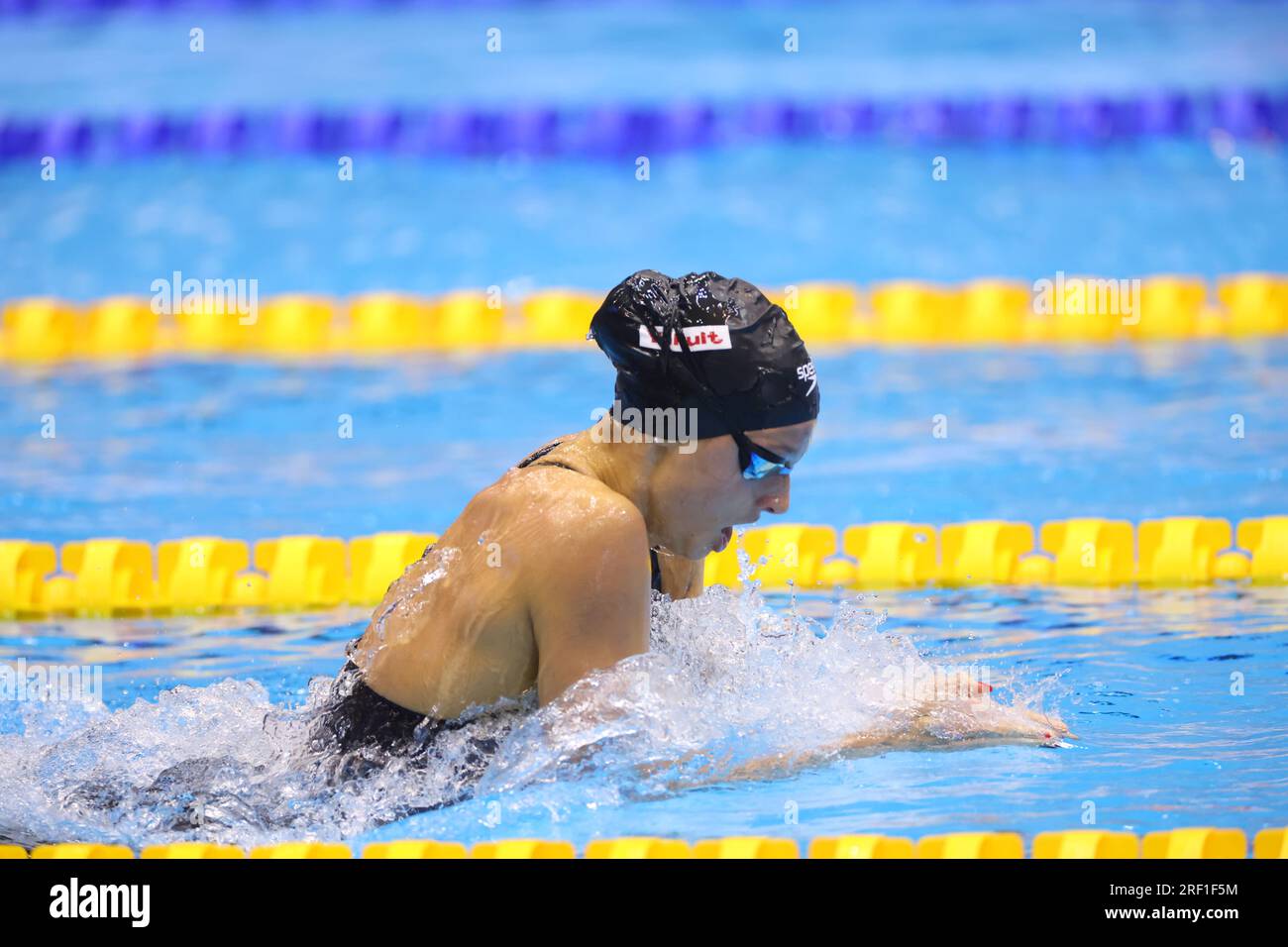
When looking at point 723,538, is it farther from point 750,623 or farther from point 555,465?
point 750,623

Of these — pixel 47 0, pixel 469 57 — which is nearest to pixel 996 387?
pixel 469 57

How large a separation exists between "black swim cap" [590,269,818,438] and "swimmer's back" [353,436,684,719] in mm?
198

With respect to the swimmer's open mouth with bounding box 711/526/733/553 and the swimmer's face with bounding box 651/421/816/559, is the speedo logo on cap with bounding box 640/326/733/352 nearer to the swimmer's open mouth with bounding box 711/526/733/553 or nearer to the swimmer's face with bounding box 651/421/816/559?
the swimmer's face with bounding box 651/421/816/559

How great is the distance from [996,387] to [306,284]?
13.0 feet

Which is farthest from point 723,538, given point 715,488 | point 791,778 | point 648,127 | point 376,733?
point 648,127

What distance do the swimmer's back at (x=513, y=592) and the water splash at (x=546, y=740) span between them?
8 centimetres

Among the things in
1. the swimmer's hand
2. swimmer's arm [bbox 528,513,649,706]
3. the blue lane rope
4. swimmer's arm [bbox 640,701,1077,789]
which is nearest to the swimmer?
swimmer's arm [bbox 528,513,649,706]

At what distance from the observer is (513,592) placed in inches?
109

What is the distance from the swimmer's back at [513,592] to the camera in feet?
8.99

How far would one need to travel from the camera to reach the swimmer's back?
274 cm

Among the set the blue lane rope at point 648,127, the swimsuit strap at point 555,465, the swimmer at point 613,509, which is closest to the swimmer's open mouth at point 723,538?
the swimmer at point 613,509

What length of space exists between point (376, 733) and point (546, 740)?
0.31 meters

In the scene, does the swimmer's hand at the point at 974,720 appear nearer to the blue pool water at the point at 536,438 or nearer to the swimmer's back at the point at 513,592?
the swimmer's back at the point at 513,592

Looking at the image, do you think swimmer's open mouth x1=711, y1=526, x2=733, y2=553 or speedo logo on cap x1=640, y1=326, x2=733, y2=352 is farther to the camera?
swimmer's open mouth x1=711, y1=526, x2=733, y2=553
